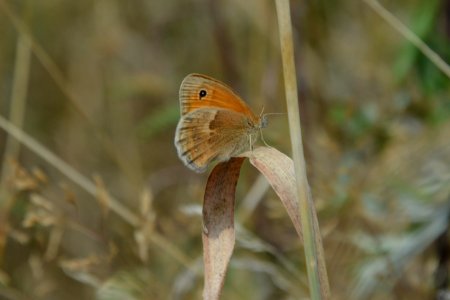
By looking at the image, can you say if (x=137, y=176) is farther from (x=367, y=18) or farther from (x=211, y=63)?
(x=367, y=18)

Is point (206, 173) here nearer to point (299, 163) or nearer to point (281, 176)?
point (281, 176)

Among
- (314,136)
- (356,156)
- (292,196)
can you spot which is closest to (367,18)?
(314,136)

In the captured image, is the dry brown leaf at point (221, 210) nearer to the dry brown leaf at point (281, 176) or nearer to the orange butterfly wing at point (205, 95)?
the dry brown leaf at point (281, 176)

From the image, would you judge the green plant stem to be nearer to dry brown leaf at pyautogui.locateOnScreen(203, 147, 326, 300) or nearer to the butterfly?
dry brown leaf at pyautogui.locateOnScreen(203, 147, 326, 300)

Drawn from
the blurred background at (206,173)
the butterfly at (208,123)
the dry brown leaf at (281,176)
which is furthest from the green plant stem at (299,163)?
the blurred background at (206,173)

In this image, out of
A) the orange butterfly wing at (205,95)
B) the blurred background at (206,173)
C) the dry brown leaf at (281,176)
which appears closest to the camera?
the dry brown leaf at (281,176)

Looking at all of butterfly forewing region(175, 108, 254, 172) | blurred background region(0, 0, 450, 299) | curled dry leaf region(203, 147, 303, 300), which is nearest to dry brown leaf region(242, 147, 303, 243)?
curled dry leaf region(203, 147, 303, 300)
